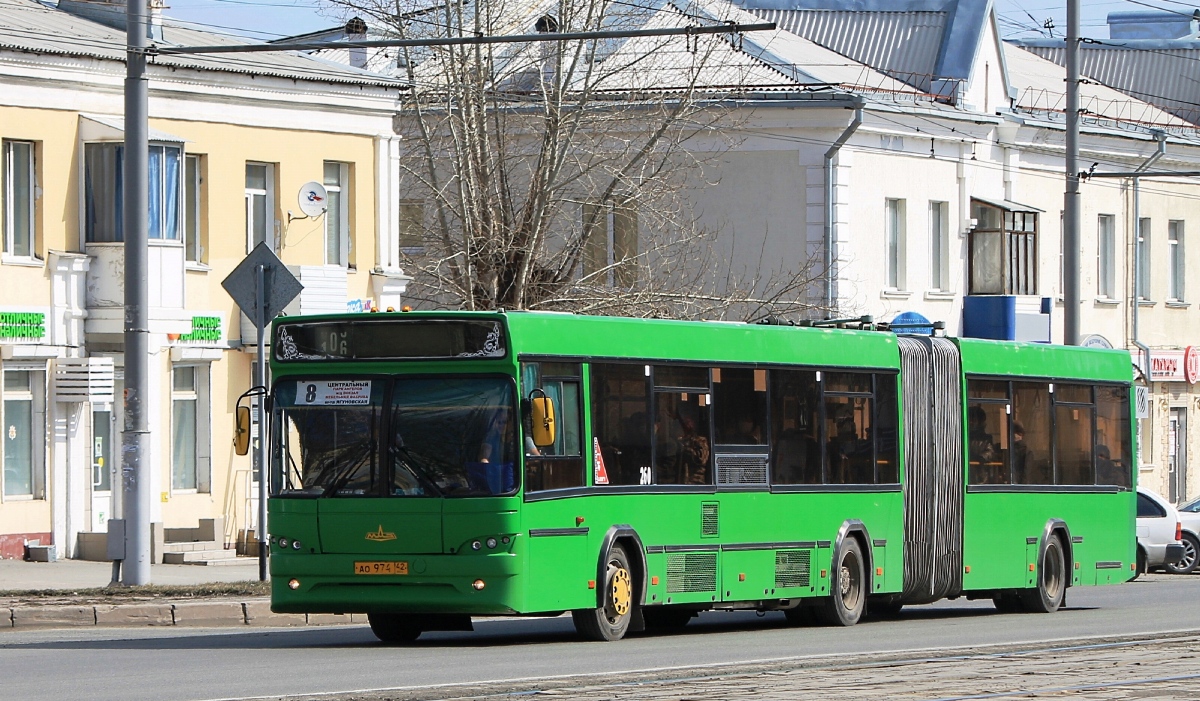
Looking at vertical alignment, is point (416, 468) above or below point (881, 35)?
below

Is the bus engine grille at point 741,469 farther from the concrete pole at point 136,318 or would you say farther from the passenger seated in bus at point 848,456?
the concrete pole at point 136,318

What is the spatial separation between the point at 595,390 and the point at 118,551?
253 inches

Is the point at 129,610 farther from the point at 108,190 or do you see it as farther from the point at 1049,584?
the point at 108,190

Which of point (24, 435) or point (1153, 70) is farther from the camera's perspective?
point (1153, 70)

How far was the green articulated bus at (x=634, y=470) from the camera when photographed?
54.0ft

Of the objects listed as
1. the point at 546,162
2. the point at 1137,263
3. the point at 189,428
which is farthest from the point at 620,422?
the point at 1137,263

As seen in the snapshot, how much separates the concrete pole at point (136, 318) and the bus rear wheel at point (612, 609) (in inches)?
236

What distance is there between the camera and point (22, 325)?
28.0m

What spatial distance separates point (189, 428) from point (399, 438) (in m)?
14.7

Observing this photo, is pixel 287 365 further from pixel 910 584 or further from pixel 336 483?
pixel 910 584

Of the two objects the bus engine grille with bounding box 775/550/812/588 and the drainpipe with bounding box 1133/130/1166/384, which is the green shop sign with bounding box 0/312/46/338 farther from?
the drainpipe with bounding box 1133/130/1166/384

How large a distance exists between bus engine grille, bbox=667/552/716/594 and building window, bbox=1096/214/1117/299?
31.1m

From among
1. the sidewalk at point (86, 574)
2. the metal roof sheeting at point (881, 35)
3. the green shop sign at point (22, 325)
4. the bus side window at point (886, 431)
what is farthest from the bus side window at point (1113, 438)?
the metal roof sheeting at point (881, 35)

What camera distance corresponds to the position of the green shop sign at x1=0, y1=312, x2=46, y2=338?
27812 mm
